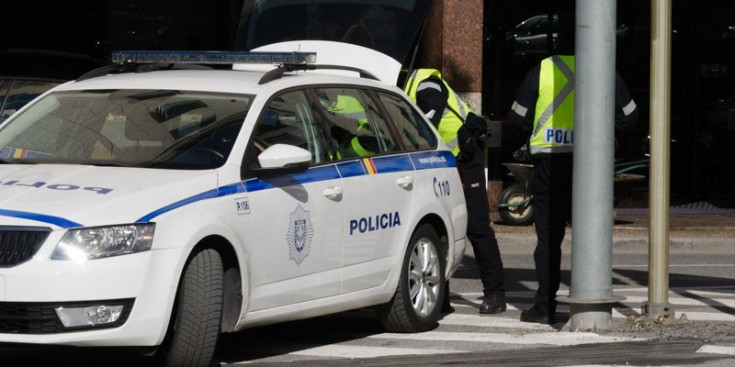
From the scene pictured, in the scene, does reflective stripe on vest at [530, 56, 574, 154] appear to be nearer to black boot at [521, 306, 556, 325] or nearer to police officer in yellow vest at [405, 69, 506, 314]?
police officer in yellow vest at [405, 69, 506, 314]

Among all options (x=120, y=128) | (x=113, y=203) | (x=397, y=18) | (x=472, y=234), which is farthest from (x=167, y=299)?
(x=397, y=18)

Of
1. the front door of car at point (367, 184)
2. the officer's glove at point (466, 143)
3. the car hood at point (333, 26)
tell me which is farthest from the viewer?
the car hood at point (333, 26)

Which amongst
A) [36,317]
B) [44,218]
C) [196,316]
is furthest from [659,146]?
[36,317]

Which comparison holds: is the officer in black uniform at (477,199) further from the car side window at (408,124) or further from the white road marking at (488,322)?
the car side window at (408,124)

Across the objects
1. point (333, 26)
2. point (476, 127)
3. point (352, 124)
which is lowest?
point (476, 127)

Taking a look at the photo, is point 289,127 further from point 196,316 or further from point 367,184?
point 196,316

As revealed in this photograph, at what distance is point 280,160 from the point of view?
26.2 feet

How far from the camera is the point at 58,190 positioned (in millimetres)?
7477

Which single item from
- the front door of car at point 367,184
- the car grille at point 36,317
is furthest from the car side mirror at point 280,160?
the car grille at point 36,317

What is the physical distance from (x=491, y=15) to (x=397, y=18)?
6043 millimetres

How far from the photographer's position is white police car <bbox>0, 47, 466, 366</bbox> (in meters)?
7.15

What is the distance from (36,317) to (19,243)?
0.35 metres

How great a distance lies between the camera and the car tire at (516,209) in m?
17.8

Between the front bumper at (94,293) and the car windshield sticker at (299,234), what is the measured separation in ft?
3.23
